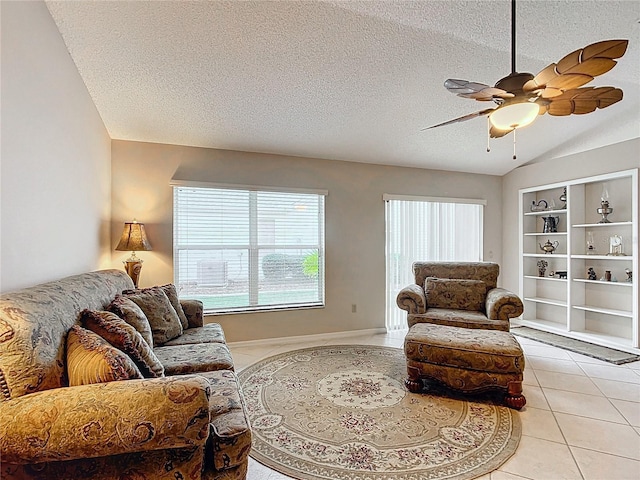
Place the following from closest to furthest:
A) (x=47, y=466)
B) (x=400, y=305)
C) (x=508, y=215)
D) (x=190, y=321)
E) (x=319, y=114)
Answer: (x=47, y=466)
(x=190, y=321)
(x=319, y=114)
(x=400, y=305)
(x=508, y=215)

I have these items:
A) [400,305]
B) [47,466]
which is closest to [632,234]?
[400,305]

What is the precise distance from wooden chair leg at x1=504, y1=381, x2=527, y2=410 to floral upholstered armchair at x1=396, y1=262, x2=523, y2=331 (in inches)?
39.3

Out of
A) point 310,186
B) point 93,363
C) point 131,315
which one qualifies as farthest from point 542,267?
point 93,363

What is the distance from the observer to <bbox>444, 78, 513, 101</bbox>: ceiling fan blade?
1977 millimetres

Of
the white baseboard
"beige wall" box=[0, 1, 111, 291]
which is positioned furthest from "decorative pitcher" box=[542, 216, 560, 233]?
"beige wall" box=[0, 1, 111, 291]

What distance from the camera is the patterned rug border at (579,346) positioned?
12.1 ft

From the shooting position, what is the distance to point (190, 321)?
324cm

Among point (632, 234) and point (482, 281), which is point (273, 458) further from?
point (632, 234)

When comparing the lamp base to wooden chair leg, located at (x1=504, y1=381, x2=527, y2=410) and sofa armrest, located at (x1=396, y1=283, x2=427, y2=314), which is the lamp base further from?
wooden chair leg, located at (x1=504, y1=381, x2=527, y2=410)

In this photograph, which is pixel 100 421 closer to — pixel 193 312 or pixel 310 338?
pixel 193 312

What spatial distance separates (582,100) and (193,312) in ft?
11.2

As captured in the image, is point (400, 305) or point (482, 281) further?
point (482, 281)

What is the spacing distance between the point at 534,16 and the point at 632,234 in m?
3.16

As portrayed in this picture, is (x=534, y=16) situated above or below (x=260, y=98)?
above
